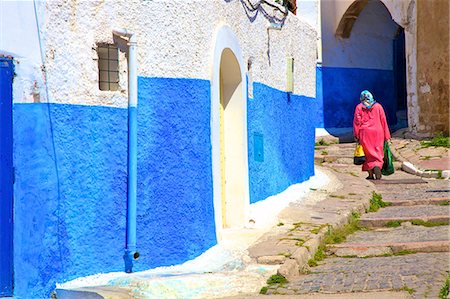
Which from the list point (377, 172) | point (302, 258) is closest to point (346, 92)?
point (377, 172)

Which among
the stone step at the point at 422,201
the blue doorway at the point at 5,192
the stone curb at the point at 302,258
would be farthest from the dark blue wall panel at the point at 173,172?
the stone step at the point at 422,201

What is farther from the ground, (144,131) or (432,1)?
(432,1)

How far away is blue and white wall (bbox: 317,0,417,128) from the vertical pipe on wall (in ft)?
52.1

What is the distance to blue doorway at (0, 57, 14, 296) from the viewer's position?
5.78 meters

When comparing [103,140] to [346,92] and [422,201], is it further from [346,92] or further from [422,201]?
[346,92]

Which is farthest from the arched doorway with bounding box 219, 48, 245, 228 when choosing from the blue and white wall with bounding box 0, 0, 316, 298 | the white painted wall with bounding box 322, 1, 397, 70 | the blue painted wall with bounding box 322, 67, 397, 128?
the white painted wall with bounding box 322, 1, 397, 70

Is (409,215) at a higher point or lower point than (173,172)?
lower

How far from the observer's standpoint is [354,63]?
23.0m

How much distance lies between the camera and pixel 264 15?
432 inches

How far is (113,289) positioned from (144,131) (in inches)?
60.9

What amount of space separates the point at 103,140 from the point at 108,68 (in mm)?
719

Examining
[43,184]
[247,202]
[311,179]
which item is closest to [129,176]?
[43,184]

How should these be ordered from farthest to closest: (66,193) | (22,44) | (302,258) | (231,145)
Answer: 1. (231,145)
2. (302,258)
3. (66,193)
4. (22,44)

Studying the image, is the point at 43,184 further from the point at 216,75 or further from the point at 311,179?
the point at 311,179
